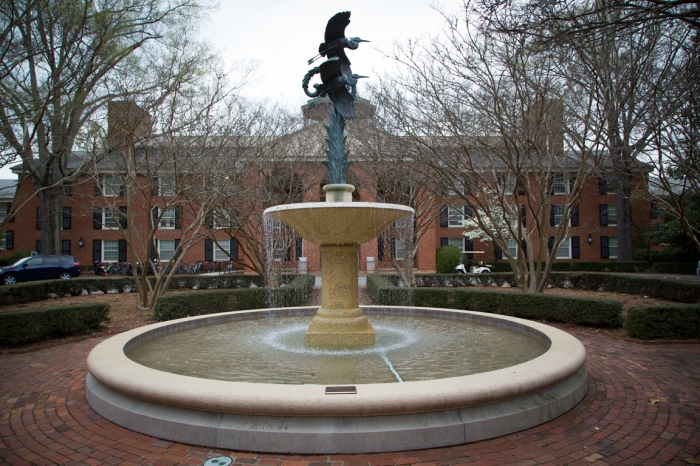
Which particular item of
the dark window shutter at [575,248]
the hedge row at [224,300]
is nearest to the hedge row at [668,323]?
the hedge row at [224,300]

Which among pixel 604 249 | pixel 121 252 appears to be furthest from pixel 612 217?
pixel 121 252

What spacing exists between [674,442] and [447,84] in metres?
10.1

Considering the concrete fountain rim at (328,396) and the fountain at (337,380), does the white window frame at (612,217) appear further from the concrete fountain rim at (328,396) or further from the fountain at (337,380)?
the concrete fountain rim at (328,396)

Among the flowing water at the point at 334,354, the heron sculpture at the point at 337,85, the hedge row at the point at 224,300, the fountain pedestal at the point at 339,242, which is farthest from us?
the hedge row at the point at 224,300

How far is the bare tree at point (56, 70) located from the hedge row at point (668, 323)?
38.9ft

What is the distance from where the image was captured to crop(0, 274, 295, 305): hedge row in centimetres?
1594

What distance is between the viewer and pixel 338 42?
7.09 metres

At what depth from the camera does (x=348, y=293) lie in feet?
23.2

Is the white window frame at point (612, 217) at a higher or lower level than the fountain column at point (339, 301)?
higher

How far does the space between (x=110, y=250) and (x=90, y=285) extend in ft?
64.1

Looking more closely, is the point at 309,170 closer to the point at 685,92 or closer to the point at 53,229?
the point at 685,92

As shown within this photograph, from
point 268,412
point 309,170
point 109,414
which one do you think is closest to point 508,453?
point 268,412

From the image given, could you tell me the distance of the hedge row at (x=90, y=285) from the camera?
15.9 m

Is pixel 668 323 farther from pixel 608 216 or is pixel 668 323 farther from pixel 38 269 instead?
pixel 608 216
